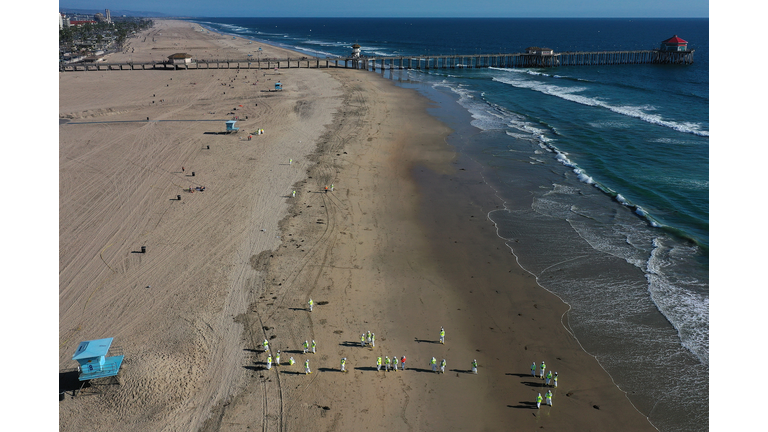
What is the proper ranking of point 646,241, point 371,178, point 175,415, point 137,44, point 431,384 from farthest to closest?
point 137,44, point 371,178, point 646,241, point 431,384, point 175,415

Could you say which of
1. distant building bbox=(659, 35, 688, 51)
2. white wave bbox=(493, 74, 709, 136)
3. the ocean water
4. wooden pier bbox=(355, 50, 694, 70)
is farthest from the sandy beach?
distant building bbox=(659, 35, 688, 51)

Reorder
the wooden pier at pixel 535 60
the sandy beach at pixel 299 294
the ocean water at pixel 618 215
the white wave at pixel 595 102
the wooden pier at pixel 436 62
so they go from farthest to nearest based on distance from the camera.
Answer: the wooden pier at pixel 535 60 → the wooden pier at pixel 436 62 → the white wave at pixel 595 102 → the ocean water at pixel 618 215 → the sandy beach at pixel 299 294

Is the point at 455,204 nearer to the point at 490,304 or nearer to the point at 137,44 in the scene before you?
the point at 490,304

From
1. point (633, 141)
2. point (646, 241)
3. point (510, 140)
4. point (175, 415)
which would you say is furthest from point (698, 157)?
point (175, 415)

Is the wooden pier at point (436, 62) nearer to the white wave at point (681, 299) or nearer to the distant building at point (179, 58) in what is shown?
the distant building at point (179, 58)

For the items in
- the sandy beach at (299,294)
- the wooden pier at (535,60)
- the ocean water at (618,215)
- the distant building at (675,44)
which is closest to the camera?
the sandy beach at (299,294)

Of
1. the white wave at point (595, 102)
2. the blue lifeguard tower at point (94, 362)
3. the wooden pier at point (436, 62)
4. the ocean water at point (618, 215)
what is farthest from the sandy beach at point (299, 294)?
the wooden pier at point (436, 62)
